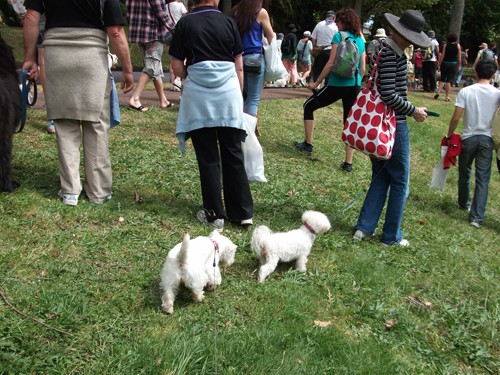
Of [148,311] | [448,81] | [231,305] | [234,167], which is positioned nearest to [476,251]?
[234,167]

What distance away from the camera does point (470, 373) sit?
122 inches

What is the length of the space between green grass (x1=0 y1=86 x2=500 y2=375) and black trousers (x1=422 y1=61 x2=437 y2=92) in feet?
45.1

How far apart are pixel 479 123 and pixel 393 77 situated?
→ 2.48 m

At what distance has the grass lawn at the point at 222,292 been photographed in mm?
2623

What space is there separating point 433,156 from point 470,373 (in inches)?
262

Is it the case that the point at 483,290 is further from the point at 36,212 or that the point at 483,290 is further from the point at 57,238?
the point at 36,212

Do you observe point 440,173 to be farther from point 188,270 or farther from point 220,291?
point 188,270

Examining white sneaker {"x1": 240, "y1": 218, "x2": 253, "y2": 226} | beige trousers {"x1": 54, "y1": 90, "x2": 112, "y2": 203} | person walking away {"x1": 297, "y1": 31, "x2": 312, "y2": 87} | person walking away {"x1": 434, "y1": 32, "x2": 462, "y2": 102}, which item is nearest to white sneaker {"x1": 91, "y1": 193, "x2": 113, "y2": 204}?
beige trousers {"x1": 54, "y1": 90, "x2": 112, "y2": 203}

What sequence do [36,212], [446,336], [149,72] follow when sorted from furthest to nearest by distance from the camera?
[149,72] → [36,212] → [446,336]

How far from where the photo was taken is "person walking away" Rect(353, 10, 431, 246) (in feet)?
13.4

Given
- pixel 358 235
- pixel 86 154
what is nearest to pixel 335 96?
→ pixel 358 235

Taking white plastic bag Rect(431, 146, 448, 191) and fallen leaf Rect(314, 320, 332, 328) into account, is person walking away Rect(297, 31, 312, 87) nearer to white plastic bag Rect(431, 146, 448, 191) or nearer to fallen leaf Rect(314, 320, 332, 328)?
white plastic bag Rect(431, 146, 448, 191)

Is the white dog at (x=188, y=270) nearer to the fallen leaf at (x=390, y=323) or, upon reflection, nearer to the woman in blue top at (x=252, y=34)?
the fallen leaf at (x=390, y=323)

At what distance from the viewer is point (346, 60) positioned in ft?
20.4
